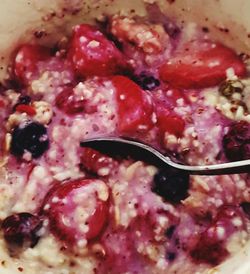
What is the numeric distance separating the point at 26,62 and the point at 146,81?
12.0 inches

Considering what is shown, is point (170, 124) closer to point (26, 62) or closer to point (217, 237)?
point (217, 237)

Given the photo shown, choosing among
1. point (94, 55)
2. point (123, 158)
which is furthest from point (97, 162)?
point (94, 55)

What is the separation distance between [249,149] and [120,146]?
11.7 inches

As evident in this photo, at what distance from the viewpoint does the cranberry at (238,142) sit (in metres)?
1.63

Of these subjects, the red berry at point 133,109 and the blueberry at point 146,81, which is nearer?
the red berry at point 133,109

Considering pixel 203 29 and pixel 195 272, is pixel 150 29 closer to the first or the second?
pixel 203 29

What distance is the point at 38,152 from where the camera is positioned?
5.46 ft

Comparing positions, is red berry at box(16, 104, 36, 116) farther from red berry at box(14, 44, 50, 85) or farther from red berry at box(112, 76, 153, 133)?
red berry at box(112, 76, 153, 133)

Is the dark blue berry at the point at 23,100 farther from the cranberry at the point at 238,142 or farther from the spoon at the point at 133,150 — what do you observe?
the cranberry at the point at 238,142

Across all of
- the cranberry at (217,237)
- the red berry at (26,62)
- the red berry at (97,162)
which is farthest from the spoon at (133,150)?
the red berry at (26,62)

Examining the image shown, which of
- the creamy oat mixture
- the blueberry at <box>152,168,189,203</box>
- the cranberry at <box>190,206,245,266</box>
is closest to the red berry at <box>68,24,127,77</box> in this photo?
the creamy oat mixture

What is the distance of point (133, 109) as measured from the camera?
1.64 metres

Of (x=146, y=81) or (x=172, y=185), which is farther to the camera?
(x=146, y=81)

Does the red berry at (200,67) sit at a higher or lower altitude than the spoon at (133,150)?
higher
